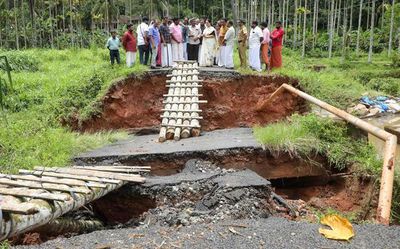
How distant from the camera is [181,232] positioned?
4453mm

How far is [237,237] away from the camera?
426 centimetres

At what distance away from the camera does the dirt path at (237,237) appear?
409cm

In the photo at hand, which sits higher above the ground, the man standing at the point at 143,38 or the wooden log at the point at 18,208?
the man standing at the point at 143,38

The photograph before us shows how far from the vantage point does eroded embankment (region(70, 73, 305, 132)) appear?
11758 millimetres

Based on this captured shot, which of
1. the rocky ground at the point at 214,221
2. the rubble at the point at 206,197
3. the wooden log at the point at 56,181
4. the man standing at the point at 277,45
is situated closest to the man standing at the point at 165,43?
the man standing at the point at 277,45

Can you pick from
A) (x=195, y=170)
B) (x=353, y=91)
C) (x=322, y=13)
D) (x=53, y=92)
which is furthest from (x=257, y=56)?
(x=322, y=13)

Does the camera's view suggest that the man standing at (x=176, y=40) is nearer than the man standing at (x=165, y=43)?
No

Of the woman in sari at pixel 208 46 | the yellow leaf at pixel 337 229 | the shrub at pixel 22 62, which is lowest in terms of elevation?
the yellow leaf at pixel 337 229

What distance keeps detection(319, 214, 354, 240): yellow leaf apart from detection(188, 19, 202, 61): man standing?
10.8m

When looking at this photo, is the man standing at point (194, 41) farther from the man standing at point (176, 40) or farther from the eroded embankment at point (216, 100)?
the eroded embankment at point (216, 100)

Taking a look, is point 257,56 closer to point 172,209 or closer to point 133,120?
point 133,120

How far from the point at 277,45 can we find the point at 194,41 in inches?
122

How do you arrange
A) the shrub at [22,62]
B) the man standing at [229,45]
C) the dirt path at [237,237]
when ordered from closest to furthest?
1. the dirt path at [237,237]
2. the man standing at [229,45]
3. the shrub at [22,62]

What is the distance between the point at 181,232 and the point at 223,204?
1278 mm
